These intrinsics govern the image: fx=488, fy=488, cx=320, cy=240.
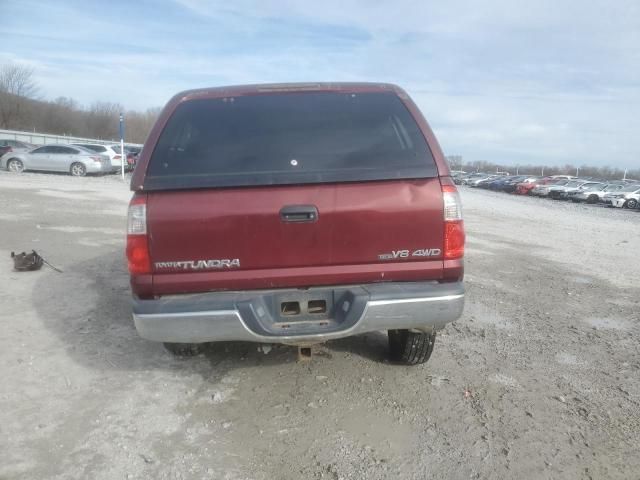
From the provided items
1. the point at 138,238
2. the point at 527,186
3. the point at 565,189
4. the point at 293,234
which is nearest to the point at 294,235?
the point at 293,234

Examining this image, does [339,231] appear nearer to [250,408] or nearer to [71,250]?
[250,408]

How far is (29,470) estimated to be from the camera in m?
2.48

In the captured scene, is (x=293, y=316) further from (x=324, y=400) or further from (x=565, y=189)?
(x=565, y=189)

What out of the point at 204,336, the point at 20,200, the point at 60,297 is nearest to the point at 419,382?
the point at 204,336

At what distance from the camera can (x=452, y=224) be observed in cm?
283

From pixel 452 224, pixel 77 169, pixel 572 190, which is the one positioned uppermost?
pixel 452 224

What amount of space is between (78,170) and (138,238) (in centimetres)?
2431

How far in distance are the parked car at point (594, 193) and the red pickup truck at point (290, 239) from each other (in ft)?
105

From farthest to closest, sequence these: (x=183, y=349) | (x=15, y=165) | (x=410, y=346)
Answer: (x=15, y=165) < (x=183, y=349) < (x=410, y=346)

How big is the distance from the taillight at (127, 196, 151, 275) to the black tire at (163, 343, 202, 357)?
1011mm

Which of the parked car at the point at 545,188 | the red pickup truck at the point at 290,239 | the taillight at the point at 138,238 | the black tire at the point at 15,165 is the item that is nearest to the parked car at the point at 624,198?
the parked car at the point at 545,188

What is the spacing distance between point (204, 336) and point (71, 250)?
227 inches

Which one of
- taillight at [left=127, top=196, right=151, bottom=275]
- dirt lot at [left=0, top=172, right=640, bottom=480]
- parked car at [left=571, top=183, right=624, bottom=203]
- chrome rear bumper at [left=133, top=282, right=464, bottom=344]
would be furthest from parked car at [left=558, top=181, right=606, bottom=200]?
taillight at [left=127, top=196, right=151, bottom=275]

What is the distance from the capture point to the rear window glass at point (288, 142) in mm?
2775
